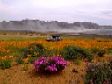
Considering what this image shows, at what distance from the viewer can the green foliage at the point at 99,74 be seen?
11406mm

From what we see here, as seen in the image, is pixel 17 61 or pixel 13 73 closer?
pixel 13 73

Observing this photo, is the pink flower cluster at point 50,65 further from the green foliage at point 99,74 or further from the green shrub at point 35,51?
the green shrub at point 35,51

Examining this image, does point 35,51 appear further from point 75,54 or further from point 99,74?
point 99,74

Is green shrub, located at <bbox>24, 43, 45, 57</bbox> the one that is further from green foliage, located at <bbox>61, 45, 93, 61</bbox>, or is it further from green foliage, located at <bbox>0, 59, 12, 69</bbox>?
green foliage, located at <bbox>0, 59, 12, 69</bbox>

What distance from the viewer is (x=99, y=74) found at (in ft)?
37.9

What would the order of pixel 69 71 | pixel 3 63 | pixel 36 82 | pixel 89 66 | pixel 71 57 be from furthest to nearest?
1. pixel 71 57
2. pixel 3 63
3. pixel 69 71
4. pixel 36 82
5. pixel 89 66

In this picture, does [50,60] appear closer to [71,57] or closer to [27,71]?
[27,71]

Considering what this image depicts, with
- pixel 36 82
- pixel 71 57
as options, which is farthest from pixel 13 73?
pixel 71 57

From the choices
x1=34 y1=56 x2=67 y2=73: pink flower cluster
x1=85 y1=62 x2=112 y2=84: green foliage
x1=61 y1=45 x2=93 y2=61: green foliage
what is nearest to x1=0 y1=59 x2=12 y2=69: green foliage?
x1=34 y1=56 x2=67 y2=73: pink flower cluster

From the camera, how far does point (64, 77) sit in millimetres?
13602

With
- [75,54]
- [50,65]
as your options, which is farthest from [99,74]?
[75,54]

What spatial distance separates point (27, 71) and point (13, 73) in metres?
0.56

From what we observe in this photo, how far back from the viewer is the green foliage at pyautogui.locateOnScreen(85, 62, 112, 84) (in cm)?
1141

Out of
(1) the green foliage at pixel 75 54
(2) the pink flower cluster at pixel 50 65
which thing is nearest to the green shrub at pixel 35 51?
(1) the green foliage at pixel 75 54
